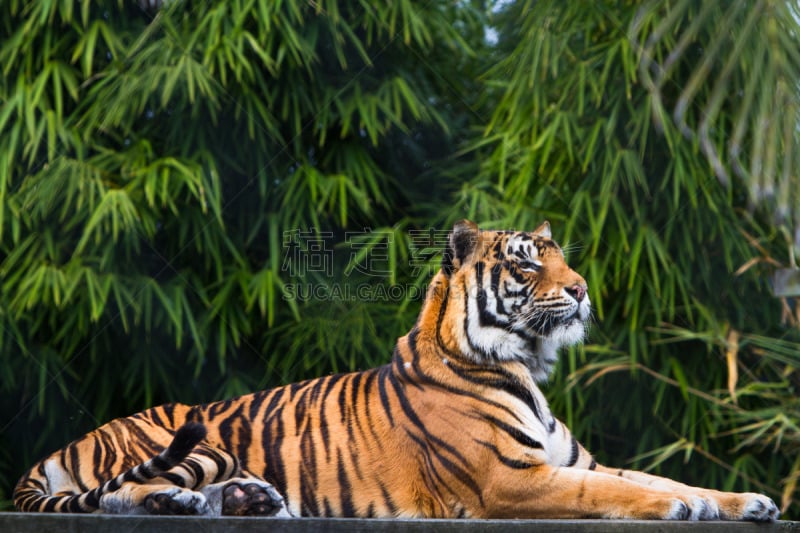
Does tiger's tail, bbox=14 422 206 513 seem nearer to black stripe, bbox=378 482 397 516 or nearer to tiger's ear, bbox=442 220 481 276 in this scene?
black stripe, bbox=378 482 397 516

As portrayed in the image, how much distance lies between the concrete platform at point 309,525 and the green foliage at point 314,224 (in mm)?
1446

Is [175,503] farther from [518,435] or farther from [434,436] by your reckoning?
[518,435]

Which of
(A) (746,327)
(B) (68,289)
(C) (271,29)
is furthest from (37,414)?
(A) (746,327)

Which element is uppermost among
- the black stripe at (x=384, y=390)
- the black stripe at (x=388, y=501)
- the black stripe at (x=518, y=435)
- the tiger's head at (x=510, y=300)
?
the tiger's head at (x=510, y=300)

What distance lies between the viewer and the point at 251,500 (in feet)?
6.58

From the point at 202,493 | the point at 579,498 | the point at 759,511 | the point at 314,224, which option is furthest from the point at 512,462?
the point at 314,224

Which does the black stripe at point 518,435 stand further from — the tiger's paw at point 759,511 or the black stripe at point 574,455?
the tiger's paw at point 759,511

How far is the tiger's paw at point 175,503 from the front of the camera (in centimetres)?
189

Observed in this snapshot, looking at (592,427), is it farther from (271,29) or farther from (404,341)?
(271,29)

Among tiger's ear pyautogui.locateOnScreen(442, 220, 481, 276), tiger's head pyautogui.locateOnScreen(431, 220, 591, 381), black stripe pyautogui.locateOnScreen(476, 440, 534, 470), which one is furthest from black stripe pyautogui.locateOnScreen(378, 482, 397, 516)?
tiger's ear pyautogui.locateOnScreen(442, 220, 481, 276)

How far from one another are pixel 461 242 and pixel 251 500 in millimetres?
831

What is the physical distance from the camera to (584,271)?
3.47m

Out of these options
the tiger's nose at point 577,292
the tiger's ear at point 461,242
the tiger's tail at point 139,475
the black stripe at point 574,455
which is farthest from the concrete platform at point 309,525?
the tiger's ear at point 461,242

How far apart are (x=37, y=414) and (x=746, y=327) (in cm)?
286
